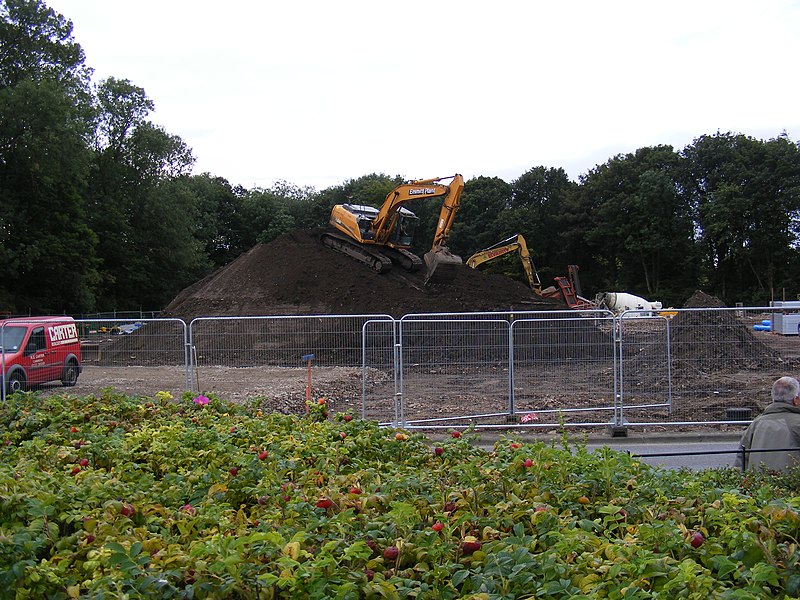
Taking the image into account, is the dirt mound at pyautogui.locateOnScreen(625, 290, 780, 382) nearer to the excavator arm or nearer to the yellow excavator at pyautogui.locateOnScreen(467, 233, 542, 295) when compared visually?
the excavator arm

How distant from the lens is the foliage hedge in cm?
246

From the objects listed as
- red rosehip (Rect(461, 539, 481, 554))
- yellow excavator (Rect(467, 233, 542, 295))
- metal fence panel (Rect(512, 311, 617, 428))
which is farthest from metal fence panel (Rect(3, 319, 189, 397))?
yellow excavator (Rect(467, 233, 542, 295))

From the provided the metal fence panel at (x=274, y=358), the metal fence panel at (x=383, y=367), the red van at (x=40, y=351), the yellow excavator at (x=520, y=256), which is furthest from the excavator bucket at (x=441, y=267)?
the metal fence panel at (x=383, y=367)

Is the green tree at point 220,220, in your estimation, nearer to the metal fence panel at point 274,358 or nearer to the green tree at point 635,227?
the green tree at point 635,227

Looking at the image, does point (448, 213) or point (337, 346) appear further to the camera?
point (448, 213)

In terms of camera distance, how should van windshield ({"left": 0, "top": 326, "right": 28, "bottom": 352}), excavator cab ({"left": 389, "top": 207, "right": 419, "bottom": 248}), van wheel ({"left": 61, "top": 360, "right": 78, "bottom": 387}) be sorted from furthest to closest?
excavator cab ({"left": 389, "top": 207, "right": 419, "bottom": 248}) < van windshield ({"left": 0, "top": 326, "right": 28, "bottom": 352}) < van wheel ({"left": 61, "top": 360, "right": 78, "bottom": 387})

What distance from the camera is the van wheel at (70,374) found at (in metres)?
13.5

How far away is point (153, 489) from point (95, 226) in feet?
175

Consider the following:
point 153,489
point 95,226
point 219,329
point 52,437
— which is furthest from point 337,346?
point 95,226

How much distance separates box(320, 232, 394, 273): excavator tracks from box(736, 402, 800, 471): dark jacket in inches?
908

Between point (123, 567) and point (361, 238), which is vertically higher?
point (361, 238)

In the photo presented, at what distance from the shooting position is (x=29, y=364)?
14.6 m

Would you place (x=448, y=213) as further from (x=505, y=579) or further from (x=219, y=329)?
(x=505, y=579)

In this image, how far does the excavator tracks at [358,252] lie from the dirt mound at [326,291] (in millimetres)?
303
